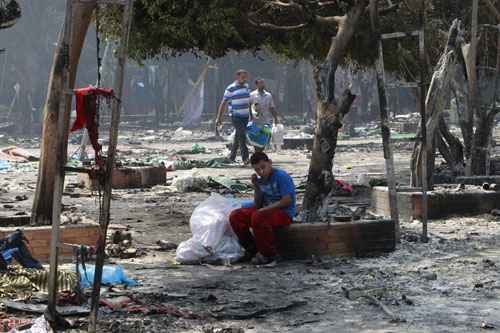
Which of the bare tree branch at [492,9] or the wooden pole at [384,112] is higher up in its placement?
the bare tree branch at [492,9]

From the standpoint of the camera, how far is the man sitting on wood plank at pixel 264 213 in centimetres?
835

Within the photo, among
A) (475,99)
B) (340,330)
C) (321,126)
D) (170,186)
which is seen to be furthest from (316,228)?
(170,186)

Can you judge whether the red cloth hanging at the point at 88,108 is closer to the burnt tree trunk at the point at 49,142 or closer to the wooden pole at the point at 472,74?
the burnt tree trunk at the point at 49,142

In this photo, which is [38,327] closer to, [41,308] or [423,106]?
[41,308]

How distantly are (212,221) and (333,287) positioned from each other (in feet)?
5.28

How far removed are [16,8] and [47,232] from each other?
1.90 metres

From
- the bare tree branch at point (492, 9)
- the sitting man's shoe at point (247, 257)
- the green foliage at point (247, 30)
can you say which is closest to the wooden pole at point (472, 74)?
the green foliage at point (247, 30)

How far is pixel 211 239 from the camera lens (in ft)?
Result: 27.8

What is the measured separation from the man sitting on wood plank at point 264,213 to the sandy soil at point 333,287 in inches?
8.8

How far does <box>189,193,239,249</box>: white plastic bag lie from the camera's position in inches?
334

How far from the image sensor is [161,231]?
34.6 feet

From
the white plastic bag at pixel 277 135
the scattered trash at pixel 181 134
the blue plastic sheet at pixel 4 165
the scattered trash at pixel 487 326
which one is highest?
the white plastic bag at pixel 277 135

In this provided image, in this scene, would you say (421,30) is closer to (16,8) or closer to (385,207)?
(385,207)

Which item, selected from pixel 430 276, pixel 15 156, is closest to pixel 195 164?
pixel 15 156
